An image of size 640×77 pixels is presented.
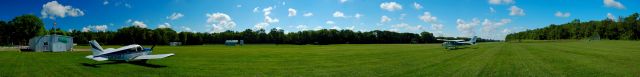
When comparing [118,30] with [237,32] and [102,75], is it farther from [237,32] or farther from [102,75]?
[102,75]

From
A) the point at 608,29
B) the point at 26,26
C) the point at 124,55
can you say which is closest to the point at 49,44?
the point at 124,55

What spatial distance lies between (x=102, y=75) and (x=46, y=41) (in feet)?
111

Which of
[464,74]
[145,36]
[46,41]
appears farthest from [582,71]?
[145,36]

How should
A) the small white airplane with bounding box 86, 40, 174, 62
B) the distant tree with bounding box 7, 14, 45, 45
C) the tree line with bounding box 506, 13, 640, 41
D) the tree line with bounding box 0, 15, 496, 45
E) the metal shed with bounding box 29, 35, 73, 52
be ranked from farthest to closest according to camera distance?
the tree line with bounding box 0, 15, 496, 45, the tree line with bounding box 506, 13, 640, 41, the distant tree with bounding box 7, 14, 45, 45, the metal shed with bounding box 29, 35, 73, 52, the small white airplane with bounding box 86, 40, 174, 62

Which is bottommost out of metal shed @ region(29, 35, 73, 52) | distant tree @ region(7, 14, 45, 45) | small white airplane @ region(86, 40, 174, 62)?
small white airplane @ region(86, 40, 174, 62)

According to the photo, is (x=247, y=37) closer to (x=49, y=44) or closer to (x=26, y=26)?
(x=26, y=26)

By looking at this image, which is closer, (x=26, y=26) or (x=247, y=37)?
(x=26, y=26)

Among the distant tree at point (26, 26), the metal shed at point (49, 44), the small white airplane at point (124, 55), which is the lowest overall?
the small white airplane at point (124, 55)

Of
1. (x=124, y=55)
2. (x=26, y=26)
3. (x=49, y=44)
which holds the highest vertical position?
(x=26, y=26)

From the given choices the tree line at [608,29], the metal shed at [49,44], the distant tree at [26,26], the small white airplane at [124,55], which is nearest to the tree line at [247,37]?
the distant tree at [26,26]

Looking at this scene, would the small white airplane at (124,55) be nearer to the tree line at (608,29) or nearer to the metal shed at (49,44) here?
the metal shed at (49,44)

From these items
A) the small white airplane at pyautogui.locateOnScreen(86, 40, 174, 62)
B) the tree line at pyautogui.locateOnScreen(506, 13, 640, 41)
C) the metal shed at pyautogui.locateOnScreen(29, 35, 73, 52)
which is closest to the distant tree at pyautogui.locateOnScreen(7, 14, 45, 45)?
the metal shed at pyautogui.locateOnScreen(29, 35, 73, 52)

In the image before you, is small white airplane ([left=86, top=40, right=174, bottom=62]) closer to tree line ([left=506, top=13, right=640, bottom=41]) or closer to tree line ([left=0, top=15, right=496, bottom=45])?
tree line ([left=0, top=15, right=496, bottom=45])

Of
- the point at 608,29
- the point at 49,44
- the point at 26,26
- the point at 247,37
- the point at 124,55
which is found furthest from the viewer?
the point at 247,37
